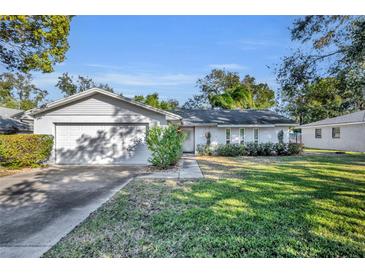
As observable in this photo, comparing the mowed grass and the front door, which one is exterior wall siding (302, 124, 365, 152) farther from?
the mowed grass

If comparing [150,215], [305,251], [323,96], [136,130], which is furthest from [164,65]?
Result: [305,251]

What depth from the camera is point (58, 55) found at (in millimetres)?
9875

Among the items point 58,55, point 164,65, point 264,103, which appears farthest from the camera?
point 264,103

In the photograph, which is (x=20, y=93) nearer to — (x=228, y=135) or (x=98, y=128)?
(x=98, y=128)

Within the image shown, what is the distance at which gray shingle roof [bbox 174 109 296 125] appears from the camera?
1802 cm

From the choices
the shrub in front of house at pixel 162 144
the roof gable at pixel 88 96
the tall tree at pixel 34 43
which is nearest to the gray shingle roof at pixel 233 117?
the roof gable at pixel 88 96

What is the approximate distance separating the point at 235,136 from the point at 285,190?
11865mm

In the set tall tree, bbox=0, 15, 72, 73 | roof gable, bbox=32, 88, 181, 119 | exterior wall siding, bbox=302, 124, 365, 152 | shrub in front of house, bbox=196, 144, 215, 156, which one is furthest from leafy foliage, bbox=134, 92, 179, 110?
exterior wall siding, bbox=302, 124, 365, 152

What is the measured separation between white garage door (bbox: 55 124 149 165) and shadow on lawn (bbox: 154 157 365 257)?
5.90 meters

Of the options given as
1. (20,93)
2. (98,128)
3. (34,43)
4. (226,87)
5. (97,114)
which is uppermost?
(226,87)

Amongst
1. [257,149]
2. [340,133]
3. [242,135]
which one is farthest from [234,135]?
[340,133]

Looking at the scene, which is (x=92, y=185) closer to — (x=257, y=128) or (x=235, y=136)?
(x=235, y=136)

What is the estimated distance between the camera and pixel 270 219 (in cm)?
432

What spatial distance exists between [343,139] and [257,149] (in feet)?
33.5
